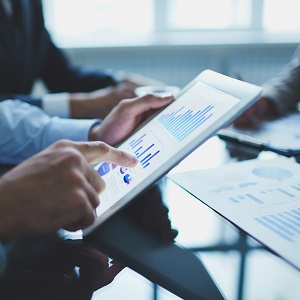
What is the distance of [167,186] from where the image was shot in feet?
2.04

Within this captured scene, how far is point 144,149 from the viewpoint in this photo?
560mm

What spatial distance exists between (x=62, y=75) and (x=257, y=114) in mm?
879

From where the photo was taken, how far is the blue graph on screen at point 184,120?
51cm

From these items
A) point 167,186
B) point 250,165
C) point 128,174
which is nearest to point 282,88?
point 250,165

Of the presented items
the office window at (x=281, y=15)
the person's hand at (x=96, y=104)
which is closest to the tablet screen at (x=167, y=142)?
the person's hand at (x=96, y=104)

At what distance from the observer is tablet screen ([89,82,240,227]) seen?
18.5 inches

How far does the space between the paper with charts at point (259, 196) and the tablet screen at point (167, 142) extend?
9 cm

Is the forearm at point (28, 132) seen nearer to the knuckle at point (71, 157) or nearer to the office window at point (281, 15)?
the knuckle at point (71, 157)

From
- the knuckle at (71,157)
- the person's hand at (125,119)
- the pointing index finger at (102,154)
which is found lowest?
the person's hand at (125,119)

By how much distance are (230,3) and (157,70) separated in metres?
0.74

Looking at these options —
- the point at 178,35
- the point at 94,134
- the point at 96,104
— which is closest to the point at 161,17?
the point at 178,35

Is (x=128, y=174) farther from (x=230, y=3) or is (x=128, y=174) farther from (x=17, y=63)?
(x=230, y=3)

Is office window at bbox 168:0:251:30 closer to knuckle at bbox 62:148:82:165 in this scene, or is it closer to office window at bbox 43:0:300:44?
office window at bbox 43:0:300:44

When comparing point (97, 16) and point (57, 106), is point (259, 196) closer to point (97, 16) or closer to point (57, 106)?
point (57, 106)
